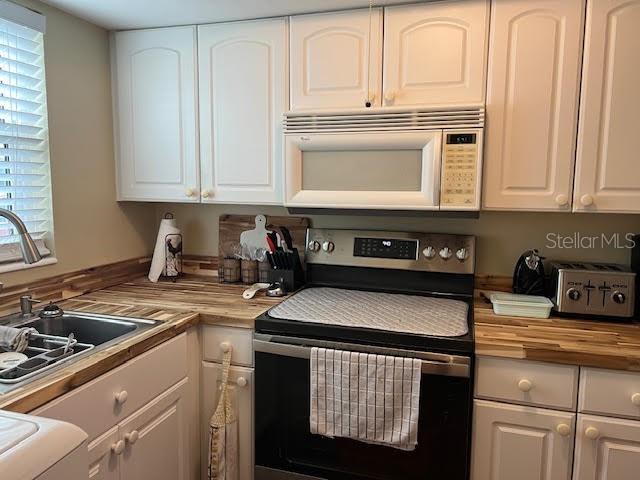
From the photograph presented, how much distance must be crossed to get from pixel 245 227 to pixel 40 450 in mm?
1549

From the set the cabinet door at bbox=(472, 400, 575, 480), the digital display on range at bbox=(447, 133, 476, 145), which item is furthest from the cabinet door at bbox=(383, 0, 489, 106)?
the cabinet door at bbox=(472, 400, 575, 480)

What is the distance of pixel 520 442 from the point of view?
146 centimetres

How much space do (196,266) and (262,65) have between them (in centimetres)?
105

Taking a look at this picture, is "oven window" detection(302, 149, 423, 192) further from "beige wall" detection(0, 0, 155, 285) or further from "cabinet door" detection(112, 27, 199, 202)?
"beige wall" detection(0, 0, 155, 285)

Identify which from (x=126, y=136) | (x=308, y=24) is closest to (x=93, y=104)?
(x=126, y=136)

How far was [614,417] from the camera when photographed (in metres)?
1.38

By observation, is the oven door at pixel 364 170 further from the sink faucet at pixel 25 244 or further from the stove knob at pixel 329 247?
the sink faucet at pixel 25 244

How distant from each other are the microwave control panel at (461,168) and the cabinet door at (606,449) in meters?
0.77

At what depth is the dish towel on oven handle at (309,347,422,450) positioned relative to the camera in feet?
4.82

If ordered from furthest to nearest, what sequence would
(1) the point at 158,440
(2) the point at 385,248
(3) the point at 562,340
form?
(2) the point at 385,248 < (1) the point at 158,440 < (3) the point at 562,340

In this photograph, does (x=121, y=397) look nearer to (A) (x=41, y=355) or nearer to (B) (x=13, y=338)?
(A) (x=41, y=355)

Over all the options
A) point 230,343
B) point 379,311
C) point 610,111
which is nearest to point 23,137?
point 230,343

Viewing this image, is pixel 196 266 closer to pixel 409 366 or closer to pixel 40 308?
pixel 40 308

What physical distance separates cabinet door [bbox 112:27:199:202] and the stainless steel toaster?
1.48 m
